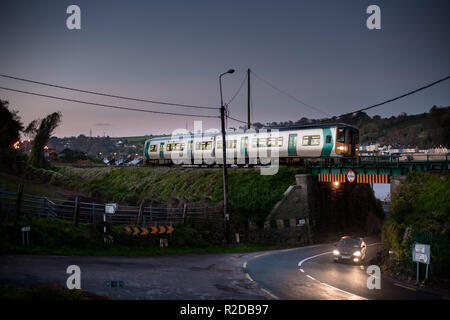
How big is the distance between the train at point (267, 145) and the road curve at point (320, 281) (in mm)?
13023

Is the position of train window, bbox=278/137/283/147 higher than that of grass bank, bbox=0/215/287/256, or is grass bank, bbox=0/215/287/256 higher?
train window, bbox=278/137/283/147

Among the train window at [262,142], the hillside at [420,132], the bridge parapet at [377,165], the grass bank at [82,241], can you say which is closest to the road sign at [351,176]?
the bridge parapet at [377,165]

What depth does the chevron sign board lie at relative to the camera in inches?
821

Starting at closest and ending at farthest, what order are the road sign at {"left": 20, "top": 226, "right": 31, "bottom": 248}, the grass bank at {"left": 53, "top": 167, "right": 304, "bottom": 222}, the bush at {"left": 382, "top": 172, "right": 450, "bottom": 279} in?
the bush at {"left": 382, "top": 172, "right": 450, "bottom": 279}
the road sign at {"left": 20, "top": 226, "right": 31, "bottom": 248}
the grass bank at {"left": 53, "top": 167, "right": 304, "bottom": 222}

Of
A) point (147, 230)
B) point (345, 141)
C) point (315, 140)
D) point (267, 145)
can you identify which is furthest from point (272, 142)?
point (147, 230)

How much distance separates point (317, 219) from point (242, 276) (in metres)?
19.7

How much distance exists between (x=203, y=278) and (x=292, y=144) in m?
21.8

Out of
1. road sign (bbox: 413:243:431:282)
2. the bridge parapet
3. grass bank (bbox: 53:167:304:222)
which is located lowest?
road sign (bbox: 413:243:431:282)

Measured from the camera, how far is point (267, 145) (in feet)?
117

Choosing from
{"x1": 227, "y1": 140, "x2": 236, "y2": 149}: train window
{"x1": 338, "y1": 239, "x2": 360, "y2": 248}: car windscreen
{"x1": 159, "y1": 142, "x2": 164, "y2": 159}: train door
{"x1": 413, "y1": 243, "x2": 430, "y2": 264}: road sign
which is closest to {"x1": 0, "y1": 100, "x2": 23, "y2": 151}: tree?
{"x1": 159, "y1": 142, "x2": 164, "y2": 159}: train door

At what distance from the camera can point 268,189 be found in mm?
33844

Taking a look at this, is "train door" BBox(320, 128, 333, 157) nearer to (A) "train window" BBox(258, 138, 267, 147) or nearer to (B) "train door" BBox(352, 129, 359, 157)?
(B) "train door" BBox(352, 129, 359, 157)

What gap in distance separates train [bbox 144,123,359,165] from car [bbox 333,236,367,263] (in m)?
11.9
